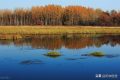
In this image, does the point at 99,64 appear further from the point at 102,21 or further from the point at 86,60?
the point at 102,21

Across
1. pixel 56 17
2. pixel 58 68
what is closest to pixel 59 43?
pixel 58 68

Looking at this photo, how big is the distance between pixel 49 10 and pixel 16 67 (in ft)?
261

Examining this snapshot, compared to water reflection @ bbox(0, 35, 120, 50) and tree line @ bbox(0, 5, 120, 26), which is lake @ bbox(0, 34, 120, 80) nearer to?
water reflection @ bbox(0, 35, 120, 50)

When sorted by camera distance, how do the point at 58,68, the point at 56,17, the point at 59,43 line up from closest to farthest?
the point at 58,68 → the point at 59,43 → the point at 56,17

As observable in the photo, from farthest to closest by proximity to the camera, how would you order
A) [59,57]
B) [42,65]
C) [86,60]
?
[59,57]
[86,60]
[42,65]

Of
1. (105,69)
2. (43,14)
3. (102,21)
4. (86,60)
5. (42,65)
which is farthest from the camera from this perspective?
(43,14)

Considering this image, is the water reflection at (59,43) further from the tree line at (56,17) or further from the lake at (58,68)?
the tree line at (56,17)

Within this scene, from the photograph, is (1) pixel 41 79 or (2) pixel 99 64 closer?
(1) pixel 41 79

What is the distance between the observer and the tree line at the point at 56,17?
91.8 m

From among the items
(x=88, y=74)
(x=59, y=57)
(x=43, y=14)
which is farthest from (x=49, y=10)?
(x=88, y=74)

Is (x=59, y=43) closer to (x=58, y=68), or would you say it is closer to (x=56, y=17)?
(x=58, y=68)

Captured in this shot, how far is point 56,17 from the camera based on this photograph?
94.2 metres

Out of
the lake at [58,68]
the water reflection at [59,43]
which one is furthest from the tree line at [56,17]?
the lake at [58,68]

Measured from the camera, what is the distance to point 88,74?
1662 cm
